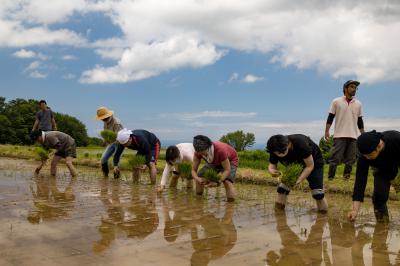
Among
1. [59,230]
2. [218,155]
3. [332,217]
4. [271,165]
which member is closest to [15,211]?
[59,230]

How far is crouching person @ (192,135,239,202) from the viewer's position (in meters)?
6.03

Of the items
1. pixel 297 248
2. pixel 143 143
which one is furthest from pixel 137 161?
pixel 297 248

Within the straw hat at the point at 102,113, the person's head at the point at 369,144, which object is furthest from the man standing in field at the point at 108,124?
the person's head at the point at 369,144

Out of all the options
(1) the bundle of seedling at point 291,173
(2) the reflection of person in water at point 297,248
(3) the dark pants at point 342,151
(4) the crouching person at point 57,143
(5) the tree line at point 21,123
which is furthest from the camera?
(5) the tree line at point 21,123

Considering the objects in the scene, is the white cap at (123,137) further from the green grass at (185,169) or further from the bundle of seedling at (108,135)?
the green grass at (185,169)

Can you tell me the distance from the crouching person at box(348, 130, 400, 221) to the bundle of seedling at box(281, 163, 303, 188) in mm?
785

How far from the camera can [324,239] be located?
4.29 m

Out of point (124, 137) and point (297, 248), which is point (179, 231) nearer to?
point (297, 248)

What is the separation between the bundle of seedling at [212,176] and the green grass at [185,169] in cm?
90

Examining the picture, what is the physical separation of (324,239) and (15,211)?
3.38 metres

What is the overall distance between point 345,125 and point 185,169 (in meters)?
3.03

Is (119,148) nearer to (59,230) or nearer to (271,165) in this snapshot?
(271,165)

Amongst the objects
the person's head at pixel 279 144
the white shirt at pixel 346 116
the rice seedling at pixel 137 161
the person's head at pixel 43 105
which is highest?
the person's head at pixel 43 105

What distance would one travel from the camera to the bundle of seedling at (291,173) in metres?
5.34
